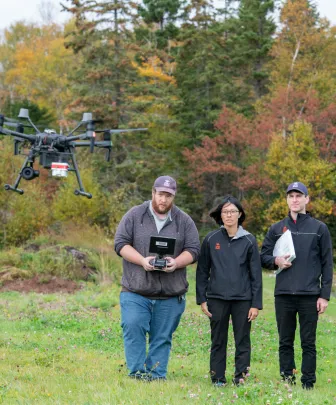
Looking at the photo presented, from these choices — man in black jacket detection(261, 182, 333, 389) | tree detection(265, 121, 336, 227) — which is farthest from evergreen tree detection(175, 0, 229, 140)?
man in black jacket detection(261, 182, 333, 389)

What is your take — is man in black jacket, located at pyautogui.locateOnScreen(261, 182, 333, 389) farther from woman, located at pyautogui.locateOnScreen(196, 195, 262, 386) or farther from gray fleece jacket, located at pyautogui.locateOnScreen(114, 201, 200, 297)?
gray fleece jacket, located at pyautogui.locateOnScreen(114, 201, 200, 297)

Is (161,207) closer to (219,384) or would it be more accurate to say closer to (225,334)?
(225,334)

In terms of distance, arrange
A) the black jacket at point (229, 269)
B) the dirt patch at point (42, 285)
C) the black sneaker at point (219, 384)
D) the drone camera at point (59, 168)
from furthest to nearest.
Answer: the dirt patch at point (42, 285) < the drone camera at point (59, 168) < the black jacket at point (229, 269) < the black sneaker at point (219, 384)

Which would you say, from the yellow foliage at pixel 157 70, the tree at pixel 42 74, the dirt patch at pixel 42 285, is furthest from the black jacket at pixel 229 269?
the tree at pixel 42 74

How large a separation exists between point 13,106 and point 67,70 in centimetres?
892

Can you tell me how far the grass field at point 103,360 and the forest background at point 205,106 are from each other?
1716 centimetres

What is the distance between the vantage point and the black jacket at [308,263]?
21.5ft

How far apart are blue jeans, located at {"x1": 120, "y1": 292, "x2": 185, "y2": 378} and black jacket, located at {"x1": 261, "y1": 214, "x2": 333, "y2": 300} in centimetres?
109

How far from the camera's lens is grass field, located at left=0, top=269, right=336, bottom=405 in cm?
510

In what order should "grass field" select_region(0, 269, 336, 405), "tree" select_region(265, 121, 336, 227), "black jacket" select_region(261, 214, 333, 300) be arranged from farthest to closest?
1. "tree" select_region(265, 121, 336, 227)
2. "black jacket" select_region(261, 214, 333, 300)
3. "grass field" select_region(0, 269, 336, 405)

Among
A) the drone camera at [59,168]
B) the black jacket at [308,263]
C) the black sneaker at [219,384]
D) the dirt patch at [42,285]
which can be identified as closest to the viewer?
the black sneaker at [219,384]

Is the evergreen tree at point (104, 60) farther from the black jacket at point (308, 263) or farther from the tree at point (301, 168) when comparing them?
the black jacket at point (308, 263)

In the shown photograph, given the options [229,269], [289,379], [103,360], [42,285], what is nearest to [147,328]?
[229,269]

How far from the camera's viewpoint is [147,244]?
6285 mm
